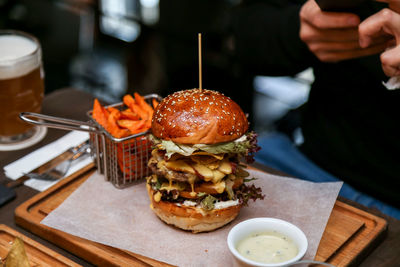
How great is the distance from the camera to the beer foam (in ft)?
6.86

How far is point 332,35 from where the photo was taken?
88.4 inches

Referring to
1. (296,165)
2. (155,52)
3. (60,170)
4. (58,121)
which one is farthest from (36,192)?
(155,52)

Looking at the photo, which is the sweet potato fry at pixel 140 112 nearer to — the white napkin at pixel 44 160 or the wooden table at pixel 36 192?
the white napkin at pixel 44 160

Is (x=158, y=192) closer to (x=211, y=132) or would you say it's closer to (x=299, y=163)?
(x=211, y=132)

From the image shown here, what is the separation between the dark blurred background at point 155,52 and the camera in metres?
4.24

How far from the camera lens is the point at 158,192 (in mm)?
1818

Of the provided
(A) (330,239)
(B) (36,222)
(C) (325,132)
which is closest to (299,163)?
(C) (325,132)

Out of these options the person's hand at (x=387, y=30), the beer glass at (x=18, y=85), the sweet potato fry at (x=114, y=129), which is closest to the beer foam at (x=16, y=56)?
the beer glass at (x=18, y=85)

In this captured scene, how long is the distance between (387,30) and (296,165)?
87 centimetres

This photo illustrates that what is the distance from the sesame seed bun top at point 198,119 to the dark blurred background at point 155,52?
1.99m

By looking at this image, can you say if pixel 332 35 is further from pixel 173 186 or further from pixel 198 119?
pixel 173 186

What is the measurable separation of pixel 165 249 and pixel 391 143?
1213 mm

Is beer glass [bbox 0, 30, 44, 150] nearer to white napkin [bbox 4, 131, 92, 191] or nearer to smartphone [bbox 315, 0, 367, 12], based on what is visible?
white napkin [bbox 4, 131, 92, 191]

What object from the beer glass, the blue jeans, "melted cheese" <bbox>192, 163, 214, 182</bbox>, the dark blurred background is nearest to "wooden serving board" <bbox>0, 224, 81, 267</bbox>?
→ "melted cheese" <bbox>192, 163, 214, 182</bbox>
